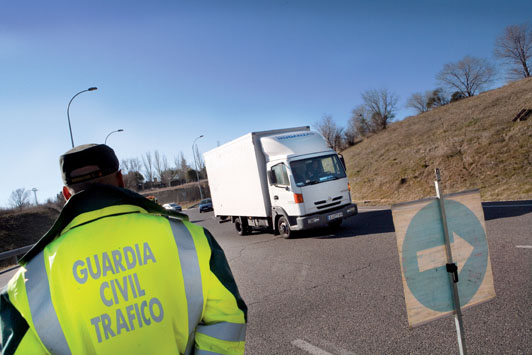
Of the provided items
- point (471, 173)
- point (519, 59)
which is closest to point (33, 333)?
point (471, 173)

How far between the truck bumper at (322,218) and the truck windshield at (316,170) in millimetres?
1005

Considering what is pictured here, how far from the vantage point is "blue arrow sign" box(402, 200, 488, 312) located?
295 centimetres

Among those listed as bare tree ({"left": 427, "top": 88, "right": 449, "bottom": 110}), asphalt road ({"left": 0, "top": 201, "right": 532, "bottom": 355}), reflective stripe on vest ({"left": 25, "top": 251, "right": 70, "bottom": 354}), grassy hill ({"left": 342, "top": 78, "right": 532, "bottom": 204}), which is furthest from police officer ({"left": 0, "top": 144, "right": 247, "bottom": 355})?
bare tree ({"left": 427, "top": 88, "right": 449, "bottom": 110})

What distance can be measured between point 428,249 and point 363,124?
190 feet

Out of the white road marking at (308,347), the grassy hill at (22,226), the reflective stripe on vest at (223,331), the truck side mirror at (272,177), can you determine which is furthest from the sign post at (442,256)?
the grassy hill at (22,226)

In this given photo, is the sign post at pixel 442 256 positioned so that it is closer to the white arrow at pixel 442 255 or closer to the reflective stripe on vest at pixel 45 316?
the white arrow at pixel 442 255

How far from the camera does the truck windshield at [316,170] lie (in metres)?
11.1

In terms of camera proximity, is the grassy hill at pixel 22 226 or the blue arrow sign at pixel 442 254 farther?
the grassy hill at pixel 22 226

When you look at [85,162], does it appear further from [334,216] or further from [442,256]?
[334,216]

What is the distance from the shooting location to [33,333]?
142cm

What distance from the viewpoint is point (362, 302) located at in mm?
5129

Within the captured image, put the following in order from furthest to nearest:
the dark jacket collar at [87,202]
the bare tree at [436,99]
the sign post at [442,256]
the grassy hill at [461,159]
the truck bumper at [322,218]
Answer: the bare tree at [436,99] < the grassy hill at [461,159] < the truck bumper at [322,218] < the sign post at [442,256] < the dark jacket collar at [87,202]

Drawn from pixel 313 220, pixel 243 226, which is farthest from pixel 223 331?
pixel 243 226

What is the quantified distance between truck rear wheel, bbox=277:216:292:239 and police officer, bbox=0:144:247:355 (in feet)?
32.0
